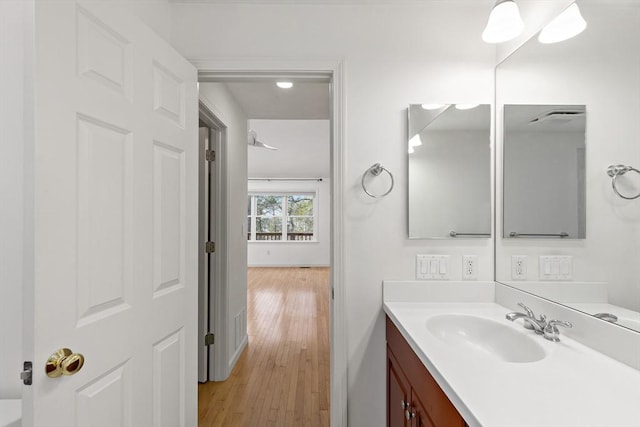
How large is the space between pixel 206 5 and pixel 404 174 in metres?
1.34

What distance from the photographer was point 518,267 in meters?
1.49

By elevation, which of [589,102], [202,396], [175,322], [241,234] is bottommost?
[202,396]

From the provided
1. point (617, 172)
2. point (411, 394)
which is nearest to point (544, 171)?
point (617, 172)

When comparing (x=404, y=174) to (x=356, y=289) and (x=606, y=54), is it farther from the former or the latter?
(x=606, y=54)

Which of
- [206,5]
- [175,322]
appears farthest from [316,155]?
[175,322]

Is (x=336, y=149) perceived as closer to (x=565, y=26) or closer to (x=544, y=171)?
(x=544, y=171)

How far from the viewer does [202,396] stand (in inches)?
90.3

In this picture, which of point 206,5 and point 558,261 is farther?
point 206,5

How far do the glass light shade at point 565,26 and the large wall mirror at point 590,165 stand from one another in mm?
24

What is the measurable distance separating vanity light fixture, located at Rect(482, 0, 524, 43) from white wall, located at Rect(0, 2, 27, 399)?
1751mm

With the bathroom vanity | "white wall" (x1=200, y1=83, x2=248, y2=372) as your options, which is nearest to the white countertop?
the bathroom vanity

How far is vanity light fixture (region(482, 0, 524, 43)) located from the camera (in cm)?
125

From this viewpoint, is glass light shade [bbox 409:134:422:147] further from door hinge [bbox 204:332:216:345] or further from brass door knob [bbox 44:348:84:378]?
door hinge [bbox 204:332:216:345]

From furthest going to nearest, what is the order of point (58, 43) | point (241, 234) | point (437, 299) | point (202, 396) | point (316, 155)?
point (316, 155) < point (241, 234) < point (202, 396) < point (437, 299) < point (58, 43)
